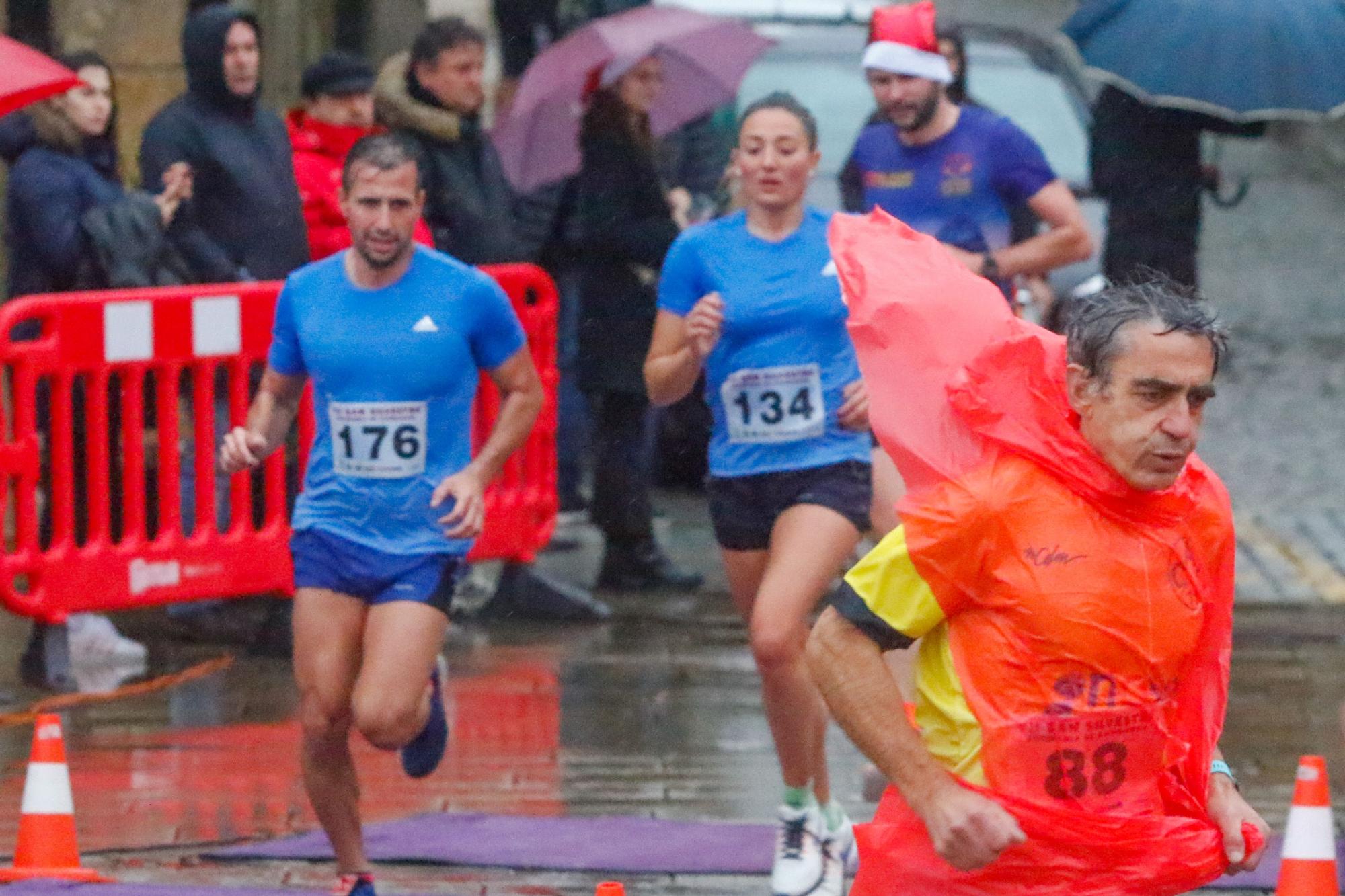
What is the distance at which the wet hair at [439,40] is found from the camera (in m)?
9.91

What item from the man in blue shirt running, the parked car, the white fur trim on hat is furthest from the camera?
the parked car

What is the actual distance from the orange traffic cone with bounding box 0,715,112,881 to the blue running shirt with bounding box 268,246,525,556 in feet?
2.68

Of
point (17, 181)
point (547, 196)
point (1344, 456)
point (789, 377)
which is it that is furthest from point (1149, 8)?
point (1344, 456)

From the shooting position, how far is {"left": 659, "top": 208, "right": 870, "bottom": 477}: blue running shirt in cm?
685

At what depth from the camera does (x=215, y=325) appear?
9.32m

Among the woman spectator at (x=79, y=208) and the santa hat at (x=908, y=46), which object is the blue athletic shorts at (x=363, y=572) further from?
the woman spectator at (x=79, y=208)

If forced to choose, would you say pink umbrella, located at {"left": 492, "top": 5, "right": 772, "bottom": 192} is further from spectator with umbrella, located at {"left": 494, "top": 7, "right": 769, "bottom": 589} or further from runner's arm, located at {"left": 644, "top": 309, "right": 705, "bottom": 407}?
runner's arm, located at {"left": 644, "top": 309, "right": 705, "bottom": 407}

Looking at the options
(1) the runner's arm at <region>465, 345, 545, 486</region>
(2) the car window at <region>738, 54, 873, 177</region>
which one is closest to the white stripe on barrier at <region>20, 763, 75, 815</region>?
(1) the runner's arm at <region>465, 345, 545, 486</region>

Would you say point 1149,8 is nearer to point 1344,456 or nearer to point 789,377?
point 789,377

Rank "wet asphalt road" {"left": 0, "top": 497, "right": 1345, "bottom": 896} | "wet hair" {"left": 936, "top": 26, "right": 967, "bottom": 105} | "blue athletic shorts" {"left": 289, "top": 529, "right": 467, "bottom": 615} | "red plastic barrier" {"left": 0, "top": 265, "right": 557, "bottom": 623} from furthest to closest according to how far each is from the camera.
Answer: "wet hair" {"left": 936, "top": 26, "right": 967, "bottom": 105} → "red plastic barrier" {"left": 0, "top": 265, "right": 557, "bottom": 623} → "wet asphalt road" {"left": 0, "top": 497, "right": 1345, "bottom": 896} → "blue athletic shorts" {"left": 289, "top": 529, "right": 467, "bottom": 615}

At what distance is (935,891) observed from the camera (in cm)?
413

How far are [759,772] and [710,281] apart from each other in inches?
64.6

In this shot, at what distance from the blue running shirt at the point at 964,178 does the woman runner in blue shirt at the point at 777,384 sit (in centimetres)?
129

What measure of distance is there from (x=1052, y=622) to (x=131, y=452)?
577 centimetres
